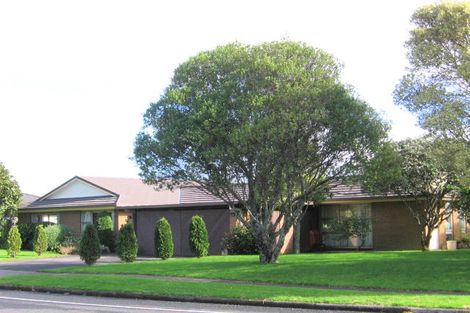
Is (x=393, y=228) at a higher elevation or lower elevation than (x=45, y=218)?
lower

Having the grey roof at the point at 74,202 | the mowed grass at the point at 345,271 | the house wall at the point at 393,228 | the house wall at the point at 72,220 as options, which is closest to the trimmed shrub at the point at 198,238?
the mowed grass at the point at 345,271

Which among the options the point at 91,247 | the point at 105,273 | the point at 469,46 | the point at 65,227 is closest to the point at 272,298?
the point at 105,273

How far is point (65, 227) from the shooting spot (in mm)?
38188

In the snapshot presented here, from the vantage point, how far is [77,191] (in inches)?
1586

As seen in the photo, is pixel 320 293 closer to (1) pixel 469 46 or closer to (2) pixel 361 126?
(2) pixel 361 126

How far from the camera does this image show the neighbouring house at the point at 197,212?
30047 millimetres

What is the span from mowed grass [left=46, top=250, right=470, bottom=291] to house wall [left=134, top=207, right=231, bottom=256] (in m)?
8.87

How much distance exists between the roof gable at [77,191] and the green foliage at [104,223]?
64.9 inches

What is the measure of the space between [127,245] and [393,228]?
1356cm

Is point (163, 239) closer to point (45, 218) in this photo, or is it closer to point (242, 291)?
point (242, 291)

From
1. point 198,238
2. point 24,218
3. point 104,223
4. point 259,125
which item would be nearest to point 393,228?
point 198,238

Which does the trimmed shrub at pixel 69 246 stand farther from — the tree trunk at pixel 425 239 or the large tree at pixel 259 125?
the tree trunk at pixel 425 239

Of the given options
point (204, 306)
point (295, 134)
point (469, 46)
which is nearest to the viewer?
point (204, 306)

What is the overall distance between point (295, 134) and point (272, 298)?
7.39m
